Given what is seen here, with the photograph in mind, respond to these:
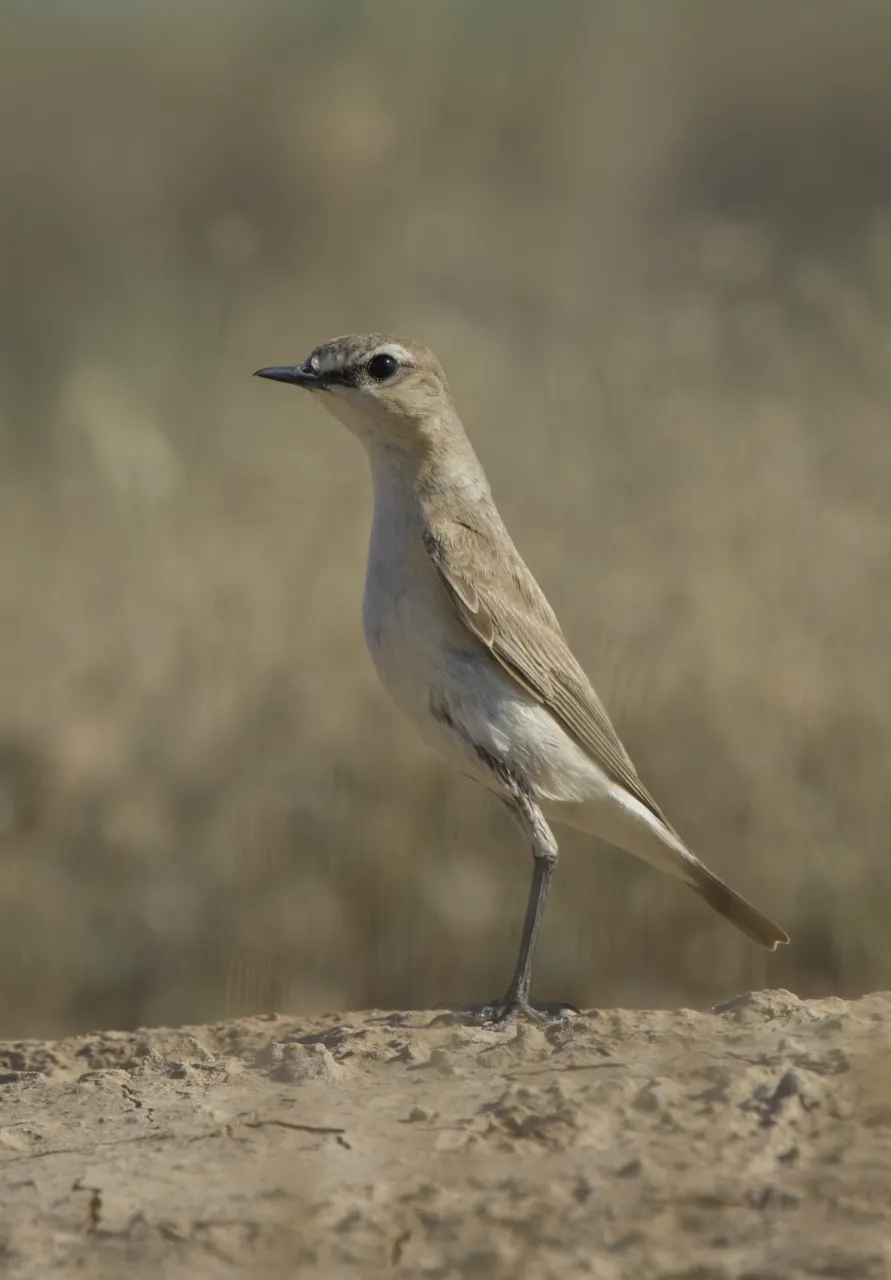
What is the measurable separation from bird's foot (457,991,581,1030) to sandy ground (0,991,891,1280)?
0.59 metres

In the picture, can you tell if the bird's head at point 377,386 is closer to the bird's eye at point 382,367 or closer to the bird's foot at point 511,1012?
the bird's eye at point 382,367

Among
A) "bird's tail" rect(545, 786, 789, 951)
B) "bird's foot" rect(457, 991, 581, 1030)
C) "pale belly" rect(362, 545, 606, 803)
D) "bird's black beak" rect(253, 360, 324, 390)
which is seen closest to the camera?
"bird's foot" rect(457, 991, 581, 1030)

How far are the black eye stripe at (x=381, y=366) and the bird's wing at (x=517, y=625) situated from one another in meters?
0.55

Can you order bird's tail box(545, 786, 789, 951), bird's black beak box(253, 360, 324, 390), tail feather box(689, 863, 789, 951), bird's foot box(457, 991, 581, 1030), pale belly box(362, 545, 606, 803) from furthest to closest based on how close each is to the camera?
tail feather box(689, 863, 789, 951) → bird's tail box(545, 786, 789, 951) → bird's black beak box(253, 360, 324, 390) → pale belly box(362, 545, 606, 803) → bird's foot box(457, 991, 581, 1030)

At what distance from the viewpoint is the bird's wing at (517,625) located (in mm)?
5754

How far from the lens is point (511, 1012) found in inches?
213

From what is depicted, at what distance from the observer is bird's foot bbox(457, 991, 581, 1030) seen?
5.35 meters

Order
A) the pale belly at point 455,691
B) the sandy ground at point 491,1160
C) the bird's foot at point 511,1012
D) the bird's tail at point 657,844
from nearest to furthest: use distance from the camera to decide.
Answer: the sandy ground at point 491,1160
the bird's foot at point 511,1012
the pale belly at point 455,691
the bird's tail at point 657,844

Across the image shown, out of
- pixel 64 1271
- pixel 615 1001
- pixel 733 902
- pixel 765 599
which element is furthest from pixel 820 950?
pixel 64 1271

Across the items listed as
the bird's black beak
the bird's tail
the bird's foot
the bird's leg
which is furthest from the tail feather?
the bird's black beak

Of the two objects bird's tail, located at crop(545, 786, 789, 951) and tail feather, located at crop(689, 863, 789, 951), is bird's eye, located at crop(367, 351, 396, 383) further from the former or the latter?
tail feather, located at crop(689, 863, 789, 951)

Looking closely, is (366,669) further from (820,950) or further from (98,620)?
(820,950)

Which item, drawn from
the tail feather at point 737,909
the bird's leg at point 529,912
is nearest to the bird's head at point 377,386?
the bird's leg at point 529,912

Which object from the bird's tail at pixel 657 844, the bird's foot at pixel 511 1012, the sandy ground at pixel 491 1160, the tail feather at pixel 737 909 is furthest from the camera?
the tail feather at pixel 737 909
